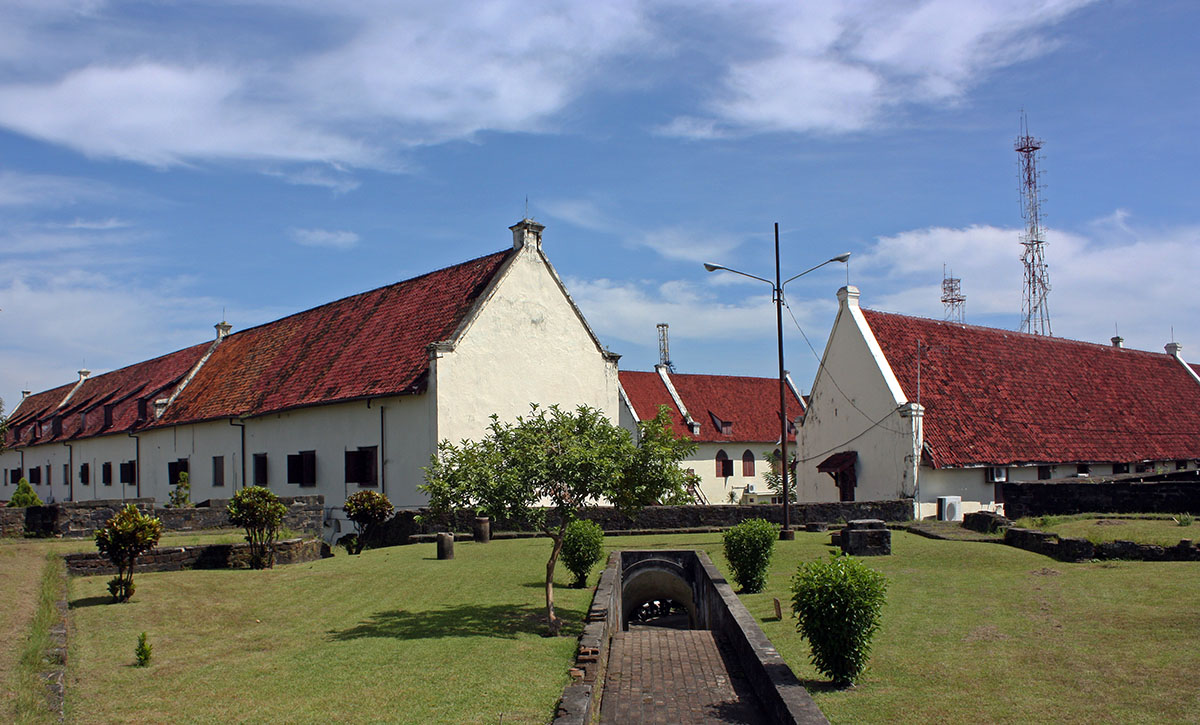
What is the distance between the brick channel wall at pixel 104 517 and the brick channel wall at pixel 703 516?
2.05 meters

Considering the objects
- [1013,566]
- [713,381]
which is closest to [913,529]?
[1013,566]

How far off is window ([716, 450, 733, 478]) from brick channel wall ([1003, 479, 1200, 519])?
25.3m

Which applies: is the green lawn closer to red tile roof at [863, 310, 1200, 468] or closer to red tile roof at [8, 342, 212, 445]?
red tile roof at [863, 310, 1200, 468]

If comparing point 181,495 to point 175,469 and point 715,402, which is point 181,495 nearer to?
point 175,469

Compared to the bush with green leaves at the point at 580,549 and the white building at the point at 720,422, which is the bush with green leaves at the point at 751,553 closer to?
the bush with green leaves at the point at 580,549

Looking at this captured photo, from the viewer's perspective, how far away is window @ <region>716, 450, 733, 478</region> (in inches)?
1918

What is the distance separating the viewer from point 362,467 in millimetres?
27625

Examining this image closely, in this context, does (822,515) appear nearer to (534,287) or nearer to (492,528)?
(492,528)

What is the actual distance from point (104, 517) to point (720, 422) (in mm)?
33518

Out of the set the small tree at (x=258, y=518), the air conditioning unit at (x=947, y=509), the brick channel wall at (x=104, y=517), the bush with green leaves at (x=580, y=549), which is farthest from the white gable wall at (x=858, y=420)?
the small tree at (x=258, y=518)

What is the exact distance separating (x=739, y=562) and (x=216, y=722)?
9.33 meters

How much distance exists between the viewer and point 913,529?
2245 cm

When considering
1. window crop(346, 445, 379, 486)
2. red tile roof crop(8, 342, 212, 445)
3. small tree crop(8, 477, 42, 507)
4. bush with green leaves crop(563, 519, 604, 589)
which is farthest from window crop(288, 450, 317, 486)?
bush with green leaves crop(563, 519, 604, 589)

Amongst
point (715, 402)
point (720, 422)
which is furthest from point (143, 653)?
point (715, 402)
